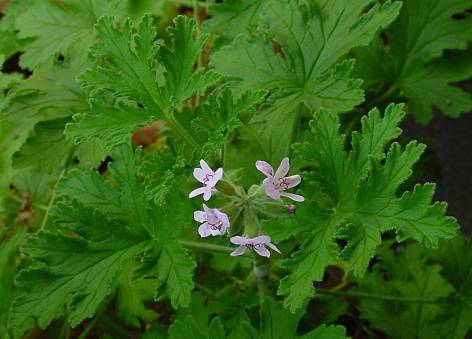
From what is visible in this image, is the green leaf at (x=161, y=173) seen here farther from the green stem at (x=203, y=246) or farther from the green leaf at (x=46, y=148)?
the green leaf at (x=46, y=148)

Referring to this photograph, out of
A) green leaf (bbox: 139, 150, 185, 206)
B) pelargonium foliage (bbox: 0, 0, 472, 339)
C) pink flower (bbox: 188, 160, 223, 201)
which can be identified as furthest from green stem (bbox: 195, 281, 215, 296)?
pink flower (bbox: 188, 160, 223, 201)

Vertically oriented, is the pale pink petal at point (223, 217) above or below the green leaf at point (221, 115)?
below

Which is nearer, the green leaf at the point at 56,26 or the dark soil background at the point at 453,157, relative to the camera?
the green leaf at the point at 56,26

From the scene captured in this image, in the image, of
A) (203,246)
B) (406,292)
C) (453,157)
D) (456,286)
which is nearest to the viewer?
(203,246)

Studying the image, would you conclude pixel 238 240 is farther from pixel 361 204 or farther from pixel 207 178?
pixel 361 204

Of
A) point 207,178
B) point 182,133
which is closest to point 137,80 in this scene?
point 182,133

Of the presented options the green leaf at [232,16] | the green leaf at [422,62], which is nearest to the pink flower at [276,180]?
the green leaf at [232,16]

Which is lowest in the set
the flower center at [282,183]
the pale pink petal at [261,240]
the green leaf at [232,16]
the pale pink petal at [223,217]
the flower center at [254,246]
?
the flower center at [254,246]
